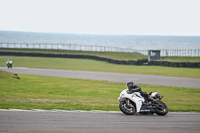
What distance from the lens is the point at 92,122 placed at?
1088 cm

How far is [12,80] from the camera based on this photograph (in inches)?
1096

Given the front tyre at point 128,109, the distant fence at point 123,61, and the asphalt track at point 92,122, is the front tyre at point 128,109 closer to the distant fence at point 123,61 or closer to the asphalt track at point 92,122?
the asphalt track at point 92,122

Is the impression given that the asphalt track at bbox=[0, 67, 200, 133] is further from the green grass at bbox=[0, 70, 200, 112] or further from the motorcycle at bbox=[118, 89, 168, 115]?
the green grass at bbox=[0, 70, 200, 112]

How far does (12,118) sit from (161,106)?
5298 mm

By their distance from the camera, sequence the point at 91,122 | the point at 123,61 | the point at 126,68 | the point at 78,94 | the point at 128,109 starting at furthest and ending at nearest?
1. the point at 123,61
2. the point at 126,68
3. the point at 78,94
4. the point at 128,109
5. the point at 91,122

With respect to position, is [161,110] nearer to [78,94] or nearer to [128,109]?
[128,109]

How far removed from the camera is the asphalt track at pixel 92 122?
9680mm

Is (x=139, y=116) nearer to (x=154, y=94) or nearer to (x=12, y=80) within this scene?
(x=154, y=94)

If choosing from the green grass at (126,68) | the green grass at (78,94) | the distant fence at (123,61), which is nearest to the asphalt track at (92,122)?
the green grass at (78,94)

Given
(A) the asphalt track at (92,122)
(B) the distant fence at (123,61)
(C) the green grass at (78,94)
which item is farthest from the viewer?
(B) the distant fence at (123,61)

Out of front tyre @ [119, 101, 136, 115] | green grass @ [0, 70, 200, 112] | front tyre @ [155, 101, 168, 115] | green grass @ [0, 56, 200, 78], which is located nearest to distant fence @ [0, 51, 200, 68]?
green grass @ [0, 56, 200, 78]

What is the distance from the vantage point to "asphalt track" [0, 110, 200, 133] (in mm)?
9680

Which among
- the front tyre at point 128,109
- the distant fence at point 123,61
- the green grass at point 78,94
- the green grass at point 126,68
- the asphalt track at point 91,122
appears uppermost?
the distant fence at point 123,61

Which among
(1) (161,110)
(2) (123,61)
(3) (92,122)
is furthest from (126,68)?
(3) (92,122)
